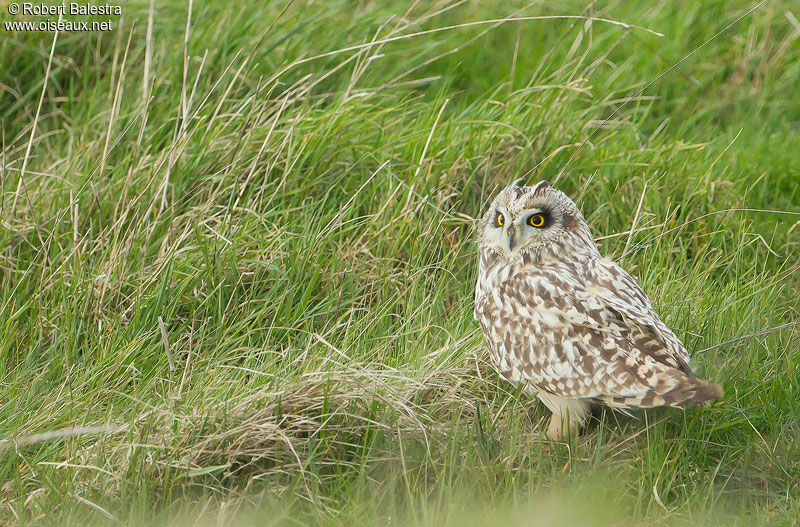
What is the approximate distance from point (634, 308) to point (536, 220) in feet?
1.71

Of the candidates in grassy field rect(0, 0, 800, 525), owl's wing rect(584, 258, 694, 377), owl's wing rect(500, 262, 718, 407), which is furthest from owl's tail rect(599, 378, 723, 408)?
grassy field rect(0, 0, 800, 525)

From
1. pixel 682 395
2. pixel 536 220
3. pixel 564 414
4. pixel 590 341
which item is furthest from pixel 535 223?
pixel 682 395

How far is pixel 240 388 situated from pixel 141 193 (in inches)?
45.5

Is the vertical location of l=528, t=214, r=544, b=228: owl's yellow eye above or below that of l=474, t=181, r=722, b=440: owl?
above

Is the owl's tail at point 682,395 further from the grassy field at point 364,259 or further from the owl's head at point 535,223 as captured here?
the owl's head at point 535,223

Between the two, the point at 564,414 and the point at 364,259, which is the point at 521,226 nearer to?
the point at 564,414

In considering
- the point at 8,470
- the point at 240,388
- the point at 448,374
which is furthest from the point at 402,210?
the point at 8,470

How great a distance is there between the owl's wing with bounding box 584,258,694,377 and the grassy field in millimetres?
297

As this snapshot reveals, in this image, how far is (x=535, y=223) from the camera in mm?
3707

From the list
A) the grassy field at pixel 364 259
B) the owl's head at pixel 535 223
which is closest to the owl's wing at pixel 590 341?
the owl's head at pixel 535 223

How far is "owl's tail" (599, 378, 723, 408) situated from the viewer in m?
3.09

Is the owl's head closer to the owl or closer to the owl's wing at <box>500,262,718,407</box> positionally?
the owl

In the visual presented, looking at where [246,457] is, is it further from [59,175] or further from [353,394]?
[59,175]

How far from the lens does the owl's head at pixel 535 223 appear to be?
3658 millimetres
